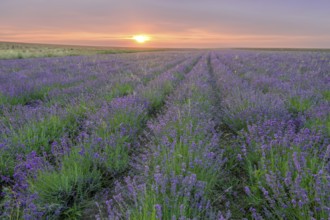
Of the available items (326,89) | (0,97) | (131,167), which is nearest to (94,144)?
(131,167)

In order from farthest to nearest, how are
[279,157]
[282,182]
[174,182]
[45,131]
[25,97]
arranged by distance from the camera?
[25,97] < [45,131] < [279,157] < [282,182] < [174,182]

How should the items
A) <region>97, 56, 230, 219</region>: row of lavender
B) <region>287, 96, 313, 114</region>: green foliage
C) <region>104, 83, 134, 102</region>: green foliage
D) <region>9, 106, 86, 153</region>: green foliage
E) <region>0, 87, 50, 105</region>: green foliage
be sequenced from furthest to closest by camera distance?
<region>104, 83, 134, 102</region>: green foliage < <region>0, 87, 50, 105</region>: green foliage < <region>287, 96, 313, 114</region>: green foliage < <region>9, 106, 86, 153</region>: green foliage < <region>97, 56, 230, 219</region>: row of lavender

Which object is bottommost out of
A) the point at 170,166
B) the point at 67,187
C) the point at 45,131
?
the point at 67,187

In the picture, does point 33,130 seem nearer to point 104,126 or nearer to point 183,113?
point 104,126

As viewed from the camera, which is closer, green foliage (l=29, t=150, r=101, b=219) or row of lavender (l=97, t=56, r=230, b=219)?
row of lavender (l=97, t=56, r=230, b=219)

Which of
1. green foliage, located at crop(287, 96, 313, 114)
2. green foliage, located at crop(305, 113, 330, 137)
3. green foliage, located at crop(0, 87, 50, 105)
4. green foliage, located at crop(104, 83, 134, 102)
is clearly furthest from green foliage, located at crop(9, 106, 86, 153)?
green foliage, located at crop(287, 96, 313, 114)

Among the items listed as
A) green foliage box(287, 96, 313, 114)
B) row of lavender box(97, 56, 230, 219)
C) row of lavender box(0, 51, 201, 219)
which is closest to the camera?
row of lavender box(97, 56, 230, 219)

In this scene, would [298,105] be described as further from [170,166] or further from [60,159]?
[60,159]

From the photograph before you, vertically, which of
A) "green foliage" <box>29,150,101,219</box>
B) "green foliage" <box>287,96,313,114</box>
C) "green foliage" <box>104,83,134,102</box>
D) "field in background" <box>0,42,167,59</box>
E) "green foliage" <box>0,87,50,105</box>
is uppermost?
"field in background" <box>0,42,167,59</box>

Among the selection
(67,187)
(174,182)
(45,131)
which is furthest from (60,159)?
(174,182)

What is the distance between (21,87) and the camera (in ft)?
20.5

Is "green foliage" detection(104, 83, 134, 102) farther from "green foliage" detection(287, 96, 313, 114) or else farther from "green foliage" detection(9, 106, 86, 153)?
"green foliage" detection(287, 96, 313, 114)

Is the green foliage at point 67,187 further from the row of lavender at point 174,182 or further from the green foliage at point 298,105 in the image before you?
the green foliage at point 298,105

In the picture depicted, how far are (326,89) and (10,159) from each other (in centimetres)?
621
